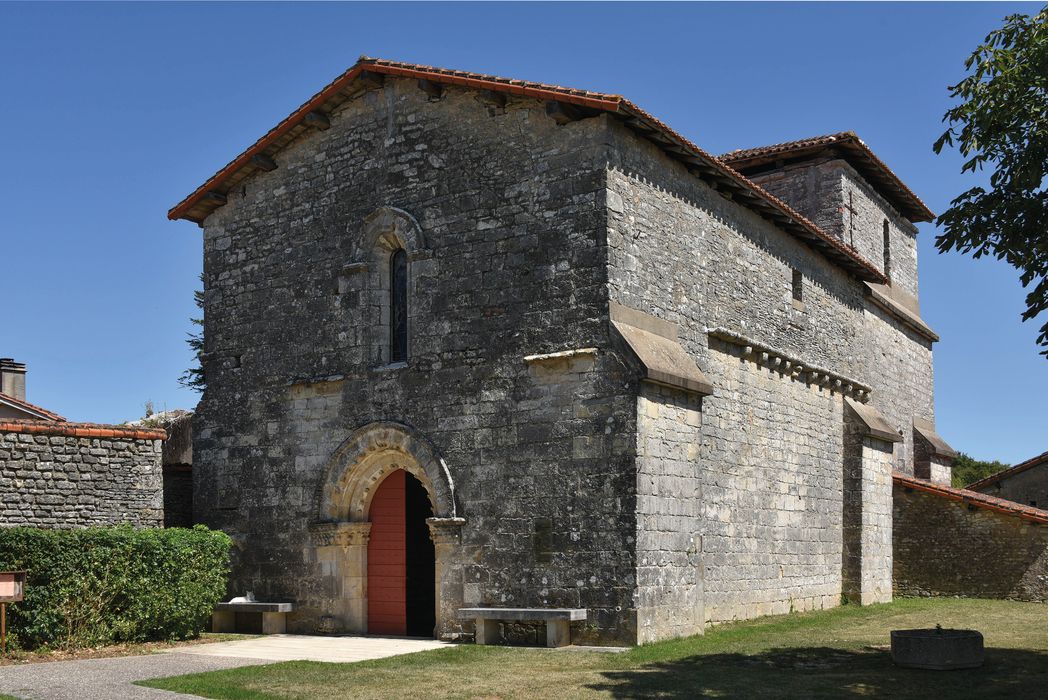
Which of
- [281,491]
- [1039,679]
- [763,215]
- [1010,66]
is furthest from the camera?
[763,215]

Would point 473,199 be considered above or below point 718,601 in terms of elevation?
above

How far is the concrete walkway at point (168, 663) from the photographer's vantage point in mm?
10076

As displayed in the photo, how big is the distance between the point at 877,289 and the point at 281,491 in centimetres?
1442

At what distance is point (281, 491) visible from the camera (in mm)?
16172

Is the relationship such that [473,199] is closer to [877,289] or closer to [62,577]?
[62,577]

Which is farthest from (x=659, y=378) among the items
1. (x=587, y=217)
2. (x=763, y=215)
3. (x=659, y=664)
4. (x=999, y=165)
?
(x=763, y=215)

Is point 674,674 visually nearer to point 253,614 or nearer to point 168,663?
point 168,663

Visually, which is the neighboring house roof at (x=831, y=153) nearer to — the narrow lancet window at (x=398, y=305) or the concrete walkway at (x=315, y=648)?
the narrow lancet window at (x=398, y=305)

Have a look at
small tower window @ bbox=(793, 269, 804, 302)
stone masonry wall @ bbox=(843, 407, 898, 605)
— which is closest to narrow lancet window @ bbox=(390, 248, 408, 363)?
small tower window @ bbox=(793, 269, 804, 302)

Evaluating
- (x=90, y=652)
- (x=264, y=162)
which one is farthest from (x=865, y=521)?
(x=90, y=652)

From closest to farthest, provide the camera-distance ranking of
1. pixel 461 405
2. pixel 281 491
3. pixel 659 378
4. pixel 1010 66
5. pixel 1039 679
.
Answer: pixel 1039 679
pixel 1010 66
pixel 659 378
pixel 461 405
pixel 281 491

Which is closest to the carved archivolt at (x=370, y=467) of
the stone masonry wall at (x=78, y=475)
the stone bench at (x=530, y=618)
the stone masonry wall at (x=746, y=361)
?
the stone bench at (x=530, y=618)

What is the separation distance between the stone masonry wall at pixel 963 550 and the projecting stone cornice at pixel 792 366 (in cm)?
257

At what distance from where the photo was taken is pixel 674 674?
10977 mm
